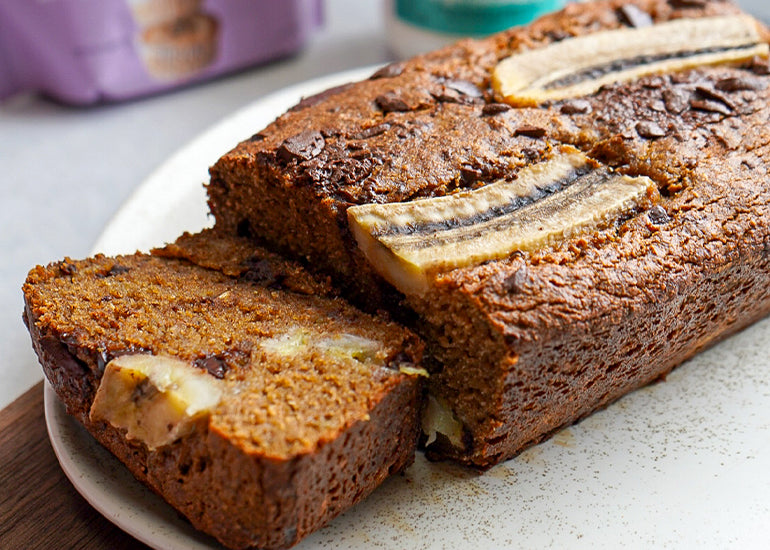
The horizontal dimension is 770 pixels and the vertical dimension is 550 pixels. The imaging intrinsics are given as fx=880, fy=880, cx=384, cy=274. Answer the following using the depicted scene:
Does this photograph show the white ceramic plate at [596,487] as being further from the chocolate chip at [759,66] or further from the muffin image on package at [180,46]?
the muffin image on package at [180,46]

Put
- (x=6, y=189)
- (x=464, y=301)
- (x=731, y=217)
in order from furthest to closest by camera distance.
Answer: (x=6, y=189)
(x=731, y=217)
(x=464, y=301)

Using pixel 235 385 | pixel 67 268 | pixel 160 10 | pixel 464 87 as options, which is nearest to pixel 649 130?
pixel 464 87

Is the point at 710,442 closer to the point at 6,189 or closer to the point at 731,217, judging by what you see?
the point at 731,217

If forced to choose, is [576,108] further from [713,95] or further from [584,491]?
[584,491]

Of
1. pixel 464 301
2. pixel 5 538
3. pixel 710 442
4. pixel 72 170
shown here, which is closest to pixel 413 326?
pixel 464 301

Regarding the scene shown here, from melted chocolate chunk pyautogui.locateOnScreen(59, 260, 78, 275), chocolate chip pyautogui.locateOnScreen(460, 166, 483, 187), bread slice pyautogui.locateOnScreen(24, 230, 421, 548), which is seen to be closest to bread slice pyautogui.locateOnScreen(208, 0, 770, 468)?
chocolate chip pyautogui.locateOnScreen(460, 166, 483, 187)

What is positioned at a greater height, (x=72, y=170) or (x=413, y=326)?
(x=413, y=326)

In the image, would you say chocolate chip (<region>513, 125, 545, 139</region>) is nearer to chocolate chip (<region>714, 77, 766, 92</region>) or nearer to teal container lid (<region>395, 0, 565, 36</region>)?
chocolate chip (<region>714, 77, 766, 92</region>)
